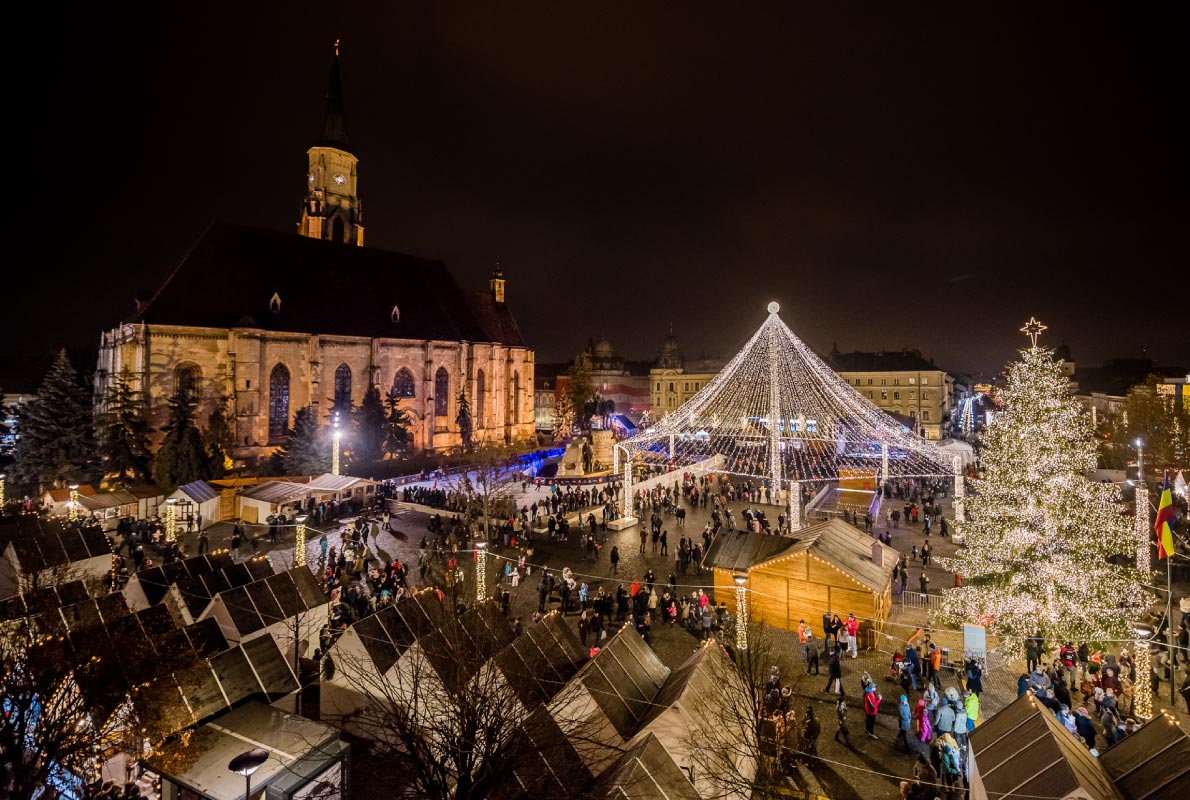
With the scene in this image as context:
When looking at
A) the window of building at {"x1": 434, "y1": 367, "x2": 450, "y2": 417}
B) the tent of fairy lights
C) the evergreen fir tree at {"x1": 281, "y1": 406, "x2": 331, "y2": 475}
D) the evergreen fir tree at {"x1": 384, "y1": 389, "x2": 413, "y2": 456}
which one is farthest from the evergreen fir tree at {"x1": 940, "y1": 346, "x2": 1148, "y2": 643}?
the window of building at {"x1": 434, "y1": 367, "x2": 450, "y2": 417}

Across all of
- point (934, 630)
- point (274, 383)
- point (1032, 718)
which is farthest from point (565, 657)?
point (274, 383)

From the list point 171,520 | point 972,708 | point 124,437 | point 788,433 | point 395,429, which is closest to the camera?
point 972,708

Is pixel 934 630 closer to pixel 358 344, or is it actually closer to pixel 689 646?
pixel 689 646

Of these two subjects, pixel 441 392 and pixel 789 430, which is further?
pixel 441 392

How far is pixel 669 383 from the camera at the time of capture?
247ft

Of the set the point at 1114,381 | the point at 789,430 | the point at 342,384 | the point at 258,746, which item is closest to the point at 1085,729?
the point at 258,746

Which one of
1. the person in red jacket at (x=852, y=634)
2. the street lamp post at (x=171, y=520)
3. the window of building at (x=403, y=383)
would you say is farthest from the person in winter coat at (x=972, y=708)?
the window of building at (x=403, y=383)

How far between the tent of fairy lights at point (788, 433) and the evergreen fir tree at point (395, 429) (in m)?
14.5

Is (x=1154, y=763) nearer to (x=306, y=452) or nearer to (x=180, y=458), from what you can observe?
(x=306, y=452)

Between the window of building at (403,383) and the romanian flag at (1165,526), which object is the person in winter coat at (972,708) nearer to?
the romanian flag at (1165,526)

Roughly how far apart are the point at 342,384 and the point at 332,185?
20.1 meters

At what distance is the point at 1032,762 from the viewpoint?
624 cm

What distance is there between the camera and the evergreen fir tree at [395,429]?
→ 124 feet

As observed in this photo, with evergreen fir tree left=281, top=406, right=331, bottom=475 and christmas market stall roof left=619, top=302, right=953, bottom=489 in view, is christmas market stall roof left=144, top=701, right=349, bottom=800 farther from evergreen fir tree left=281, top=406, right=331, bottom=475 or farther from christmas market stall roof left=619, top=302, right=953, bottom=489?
evergreen fir tree left=281, top=406, right=331, bottom=475
